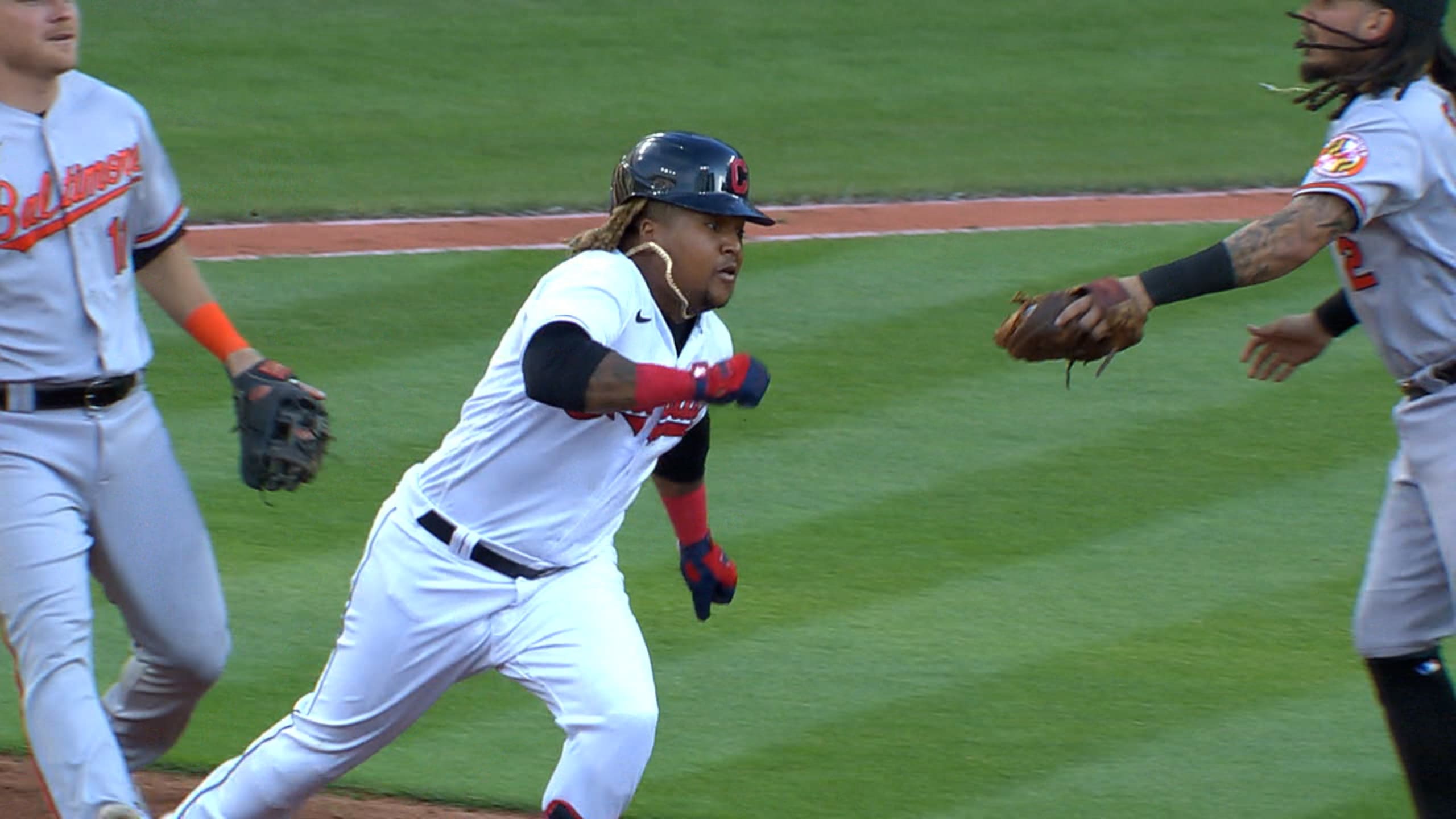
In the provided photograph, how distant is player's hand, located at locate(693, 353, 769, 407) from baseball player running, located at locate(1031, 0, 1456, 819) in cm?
63

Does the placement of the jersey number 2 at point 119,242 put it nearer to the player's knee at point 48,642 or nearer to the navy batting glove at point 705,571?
the player's knee at point 48,642

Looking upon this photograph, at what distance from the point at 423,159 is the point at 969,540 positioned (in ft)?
21.0

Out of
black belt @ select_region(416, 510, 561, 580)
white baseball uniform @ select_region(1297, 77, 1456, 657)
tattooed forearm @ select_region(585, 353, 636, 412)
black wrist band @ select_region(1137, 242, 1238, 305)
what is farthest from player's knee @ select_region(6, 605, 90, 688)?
white baseball uniform @ select_region(1297, 77, 1456, 657)

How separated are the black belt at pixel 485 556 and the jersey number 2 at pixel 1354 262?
1782 millimetres

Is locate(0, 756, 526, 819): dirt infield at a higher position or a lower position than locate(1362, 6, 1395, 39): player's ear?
lower

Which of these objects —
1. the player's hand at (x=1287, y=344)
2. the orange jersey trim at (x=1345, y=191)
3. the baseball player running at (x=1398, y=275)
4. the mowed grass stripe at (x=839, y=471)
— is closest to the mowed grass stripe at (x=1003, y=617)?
the mowed grass stripe at (x=839, y=471)

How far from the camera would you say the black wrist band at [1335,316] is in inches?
200

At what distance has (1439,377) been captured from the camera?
445 centimetres

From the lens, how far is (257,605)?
20.4ft

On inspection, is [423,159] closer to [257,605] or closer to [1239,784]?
[257,605]

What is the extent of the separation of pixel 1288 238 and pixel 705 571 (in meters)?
1.47

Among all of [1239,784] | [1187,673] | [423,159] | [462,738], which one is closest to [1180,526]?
[1187,673]

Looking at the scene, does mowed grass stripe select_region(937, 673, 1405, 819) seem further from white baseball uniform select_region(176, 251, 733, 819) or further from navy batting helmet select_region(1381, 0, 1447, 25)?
navy batting helmet select_region(1381, 0, 1447, 25)

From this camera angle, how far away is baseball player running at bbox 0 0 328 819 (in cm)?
419
